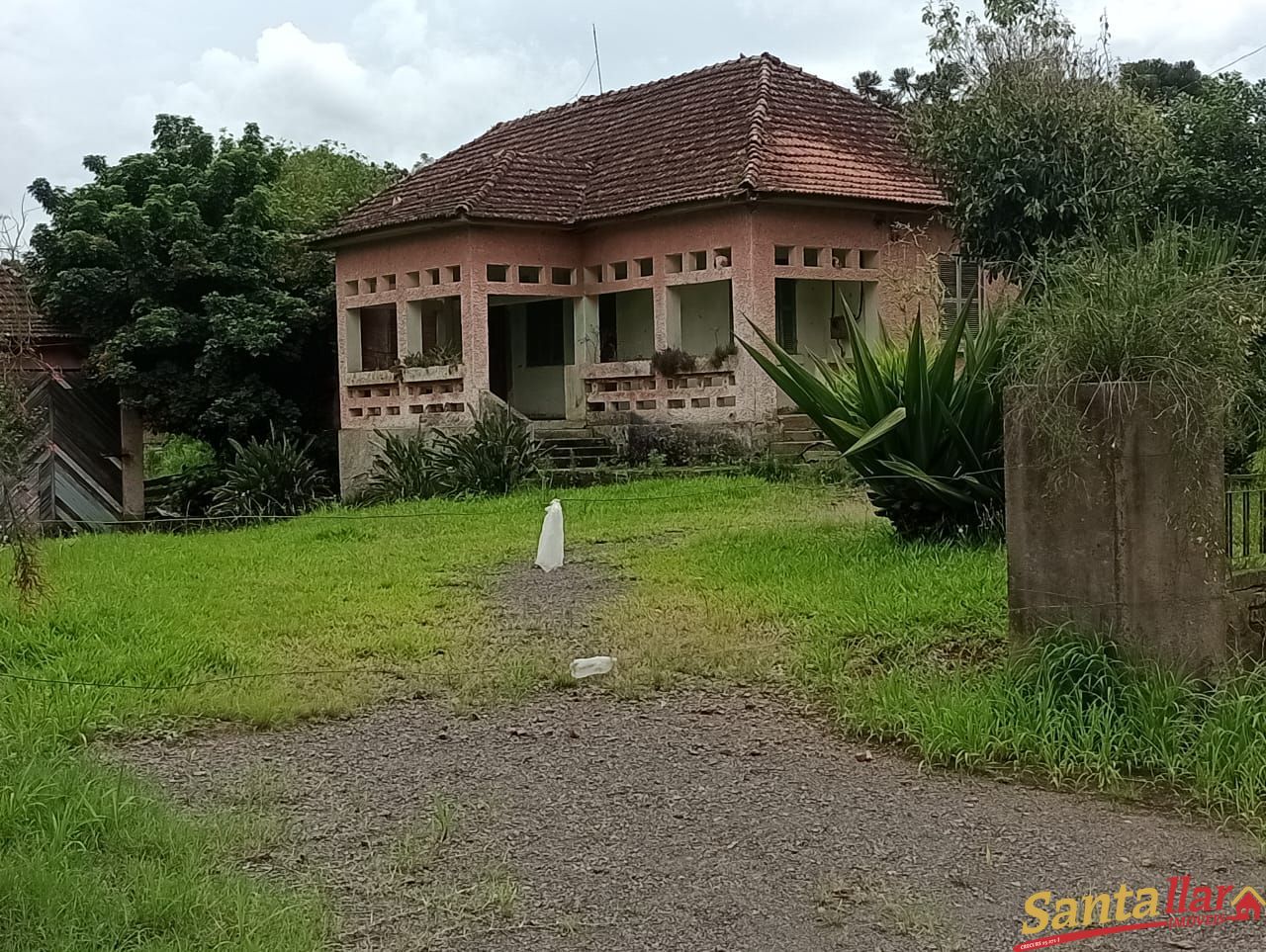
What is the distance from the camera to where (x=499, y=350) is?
22.2 m

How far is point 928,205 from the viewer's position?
17750 millimetres

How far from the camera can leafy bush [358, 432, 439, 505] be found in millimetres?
16172

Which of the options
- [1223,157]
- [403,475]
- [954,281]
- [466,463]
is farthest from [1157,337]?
[954,281]

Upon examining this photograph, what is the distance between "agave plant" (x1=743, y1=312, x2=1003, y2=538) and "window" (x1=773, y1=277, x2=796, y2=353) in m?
9.26

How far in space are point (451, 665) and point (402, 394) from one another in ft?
40.3

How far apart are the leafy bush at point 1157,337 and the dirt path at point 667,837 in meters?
1.77

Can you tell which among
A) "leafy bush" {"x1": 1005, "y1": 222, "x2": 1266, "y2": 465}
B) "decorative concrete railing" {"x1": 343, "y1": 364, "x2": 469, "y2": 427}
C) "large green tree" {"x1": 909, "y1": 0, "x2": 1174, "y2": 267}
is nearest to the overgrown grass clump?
"leafy bush" {"x1": 1005, "y1": 222, "x2": 1266, "y2": 465}

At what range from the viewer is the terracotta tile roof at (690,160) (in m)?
17.1

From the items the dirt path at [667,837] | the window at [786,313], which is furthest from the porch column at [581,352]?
the dirt path at [667,837]

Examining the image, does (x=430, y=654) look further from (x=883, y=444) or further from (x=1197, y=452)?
(x=1197, y=452)

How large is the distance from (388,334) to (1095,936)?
19255 millimetres

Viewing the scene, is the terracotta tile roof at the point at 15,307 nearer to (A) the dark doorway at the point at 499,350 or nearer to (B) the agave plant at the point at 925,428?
(B) the agave plant at the point at 925,428

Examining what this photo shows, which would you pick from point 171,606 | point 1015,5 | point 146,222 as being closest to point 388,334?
point 146,222

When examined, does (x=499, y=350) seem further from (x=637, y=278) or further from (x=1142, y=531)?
(x=1142, y=531)
